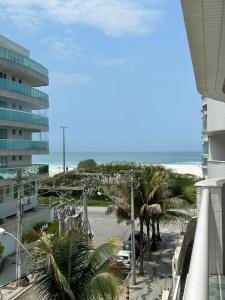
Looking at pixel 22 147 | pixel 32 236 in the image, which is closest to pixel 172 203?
pixel 32 236

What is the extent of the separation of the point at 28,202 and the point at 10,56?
12853mm

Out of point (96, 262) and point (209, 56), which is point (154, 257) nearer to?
point (96, 262)

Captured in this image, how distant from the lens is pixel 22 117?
4047 centimetres

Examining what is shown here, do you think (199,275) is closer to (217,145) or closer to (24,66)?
(217,145)

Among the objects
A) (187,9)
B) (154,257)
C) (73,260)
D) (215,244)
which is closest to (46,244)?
(73,260)

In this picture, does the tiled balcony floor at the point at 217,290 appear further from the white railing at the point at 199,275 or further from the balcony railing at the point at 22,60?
the balcony railing at the point at 22,60

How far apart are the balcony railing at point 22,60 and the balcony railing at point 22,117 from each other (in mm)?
4168

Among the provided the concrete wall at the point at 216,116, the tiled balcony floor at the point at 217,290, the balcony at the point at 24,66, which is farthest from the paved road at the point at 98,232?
the tiled balcony floor at the point at 217,290

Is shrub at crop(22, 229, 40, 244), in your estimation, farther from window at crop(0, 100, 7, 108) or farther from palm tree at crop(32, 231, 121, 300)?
window at crop(0, 100, 7, 108)

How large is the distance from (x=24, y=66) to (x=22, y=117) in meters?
4.40

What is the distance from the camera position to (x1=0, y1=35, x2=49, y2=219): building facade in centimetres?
3719

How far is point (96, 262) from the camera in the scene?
11625 mm

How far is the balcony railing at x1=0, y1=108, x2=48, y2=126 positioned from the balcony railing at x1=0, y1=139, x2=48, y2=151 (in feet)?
5.83

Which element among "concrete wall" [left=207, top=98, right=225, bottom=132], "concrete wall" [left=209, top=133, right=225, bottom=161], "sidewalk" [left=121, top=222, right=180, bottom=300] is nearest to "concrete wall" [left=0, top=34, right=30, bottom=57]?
"concrete wall" [left=209, top=133, right=225, bottom=161]
